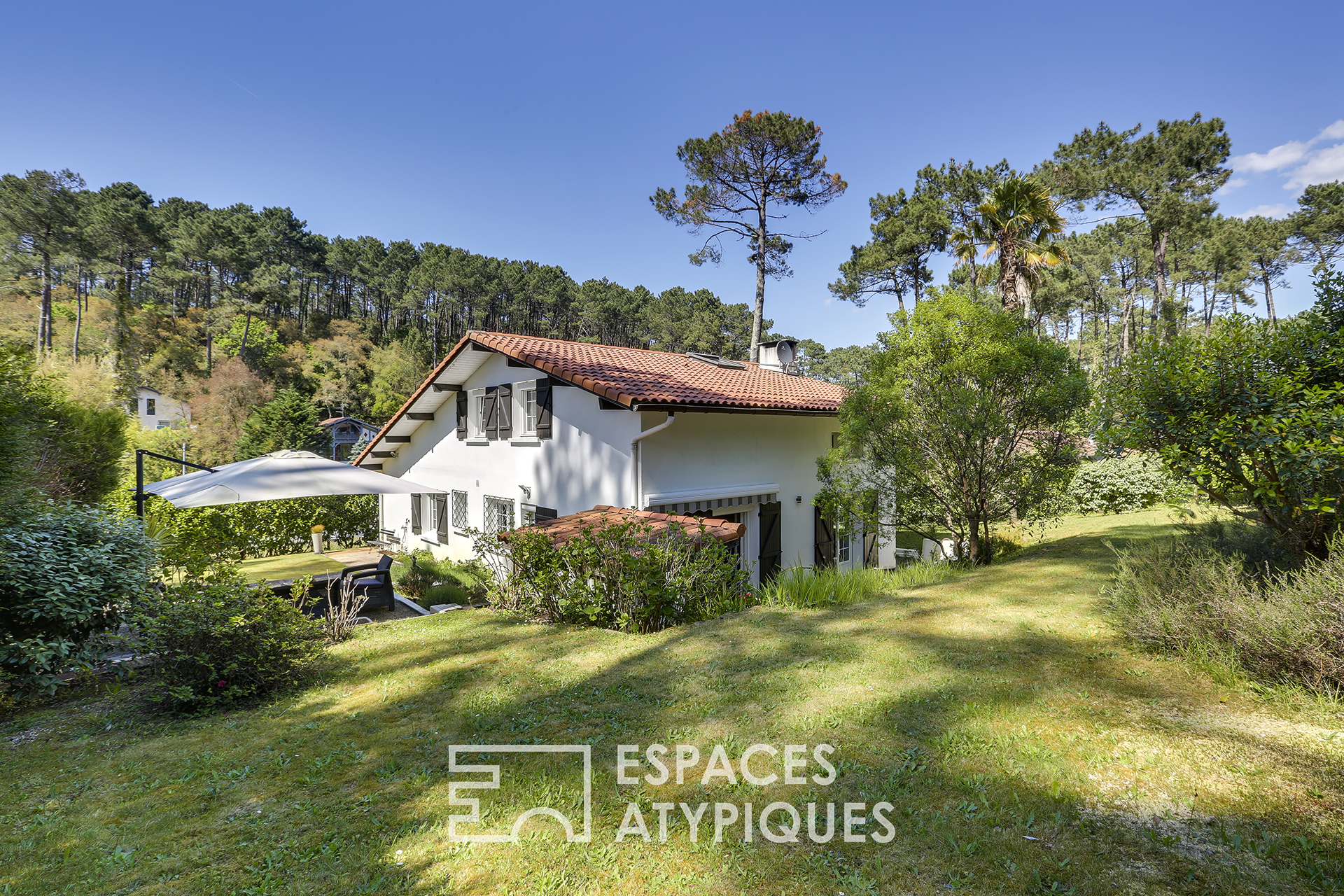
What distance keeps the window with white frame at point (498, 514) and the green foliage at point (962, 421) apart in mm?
7582

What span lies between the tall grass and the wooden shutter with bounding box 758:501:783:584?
10.8 feet

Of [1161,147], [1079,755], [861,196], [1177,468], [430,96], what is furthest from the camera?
[861,196]

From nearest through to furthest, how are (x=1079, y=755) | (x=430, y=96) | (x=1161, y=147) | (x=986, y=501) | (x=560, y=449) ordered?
(x=1079, y=755) < (x=986, y=501) < (x=560, y=449) < (x=430, y=96) < (x=1161, y=147)

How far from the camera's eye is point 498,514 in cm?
1404

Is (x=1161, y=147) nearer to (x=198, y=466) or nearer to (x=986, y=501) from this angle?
(x=986, y=501)

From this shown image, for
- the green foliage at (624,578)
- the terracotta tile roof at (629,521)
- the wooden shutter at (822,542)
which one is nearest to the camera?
the green foliage at (624,578)

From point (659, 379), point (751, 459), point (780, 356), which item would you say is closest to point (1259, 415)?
point (751, 459)

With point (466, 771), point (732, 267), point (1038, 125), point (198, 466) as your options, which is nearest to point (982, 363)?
point (466, 771)

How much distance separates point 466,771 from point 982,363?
8.81m

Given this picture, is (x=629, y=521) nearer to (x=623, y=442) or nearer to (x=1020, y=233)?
(x=623, y=442)

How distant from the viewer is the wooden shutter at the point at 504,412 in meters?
13.4

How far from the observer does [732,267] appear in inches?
1055

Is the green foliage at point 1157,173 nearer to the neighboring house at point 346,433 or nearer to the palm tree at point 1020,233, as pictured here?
the palm tree at point 1020,233

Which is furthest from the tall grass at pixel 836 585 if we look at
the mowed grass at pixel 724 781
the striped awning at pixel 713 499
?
the striped awning at pixel 713 499
